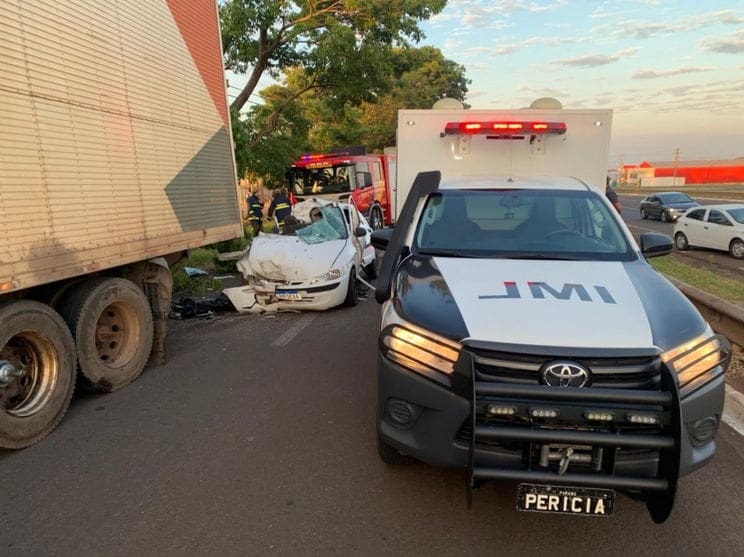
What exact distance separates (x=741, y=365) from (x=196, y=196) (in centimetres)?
615

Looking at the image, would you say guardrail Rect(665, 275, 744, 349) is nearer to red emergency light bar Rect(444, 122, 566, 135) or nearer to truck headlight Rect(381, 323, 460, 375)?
red emergency light bar Rect(444, 122, 566, 135)

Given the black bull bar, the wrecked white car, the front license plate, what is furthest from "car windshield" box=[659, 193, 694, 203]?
the front license plate

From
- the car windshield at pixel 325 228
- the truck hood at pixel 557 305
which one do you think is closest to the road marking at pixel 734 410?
the truck hood at pixel 557 305

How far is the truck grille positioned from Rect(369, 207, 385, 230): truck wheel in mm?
14254

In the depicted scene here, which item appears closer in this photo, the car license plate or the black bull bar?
the black bull bar

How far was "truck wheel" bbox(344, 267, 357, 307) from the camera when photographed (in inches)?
317

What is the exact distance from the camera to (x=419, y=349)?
271 cm

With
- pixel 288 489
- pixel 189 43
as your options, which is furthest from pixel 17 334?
pixel 189 43

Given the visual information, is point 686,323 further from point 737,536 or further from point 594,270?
point 737,536

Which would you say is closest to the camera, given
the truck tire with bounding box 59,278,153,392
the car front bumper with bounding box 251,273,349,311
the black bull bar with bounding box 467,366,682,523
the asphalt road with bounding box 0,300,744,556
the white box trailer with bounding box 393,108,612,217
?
the black bull bar with bounding box 467,366,682,523

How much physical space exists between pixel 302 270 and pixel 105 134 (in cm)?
344

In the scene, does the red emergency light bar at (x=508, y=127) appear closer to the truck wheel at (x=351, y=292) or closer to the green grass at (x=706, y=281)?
the truck wheel at (x=351, y=292)

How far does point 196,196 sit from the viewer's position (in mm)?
6188

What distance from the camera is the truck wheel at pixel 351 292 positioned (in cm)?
806
